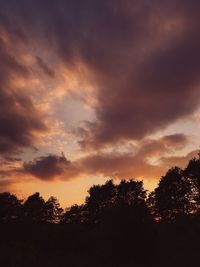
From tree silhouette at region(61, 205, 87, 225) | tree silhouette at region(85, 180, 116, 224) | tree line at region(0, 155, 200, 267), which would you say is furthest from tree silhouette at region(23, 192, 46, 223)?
tree silhouette at region(85, 180, 116, 224)

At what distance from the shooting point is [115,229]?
40812mm

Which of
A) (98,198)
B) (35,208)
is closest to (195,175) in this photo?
(98,198)

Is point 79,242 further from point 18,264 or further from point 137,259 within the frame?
point 18,264

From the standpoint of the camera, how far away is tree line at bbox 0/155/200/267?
131 ft

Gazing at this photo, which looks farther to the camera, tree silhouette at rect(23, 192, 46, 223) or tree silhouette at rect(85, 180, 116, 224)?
tree silhouette at rect(23, 192, 46, 223)

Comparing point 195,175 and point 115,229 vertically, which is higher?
point 195,175

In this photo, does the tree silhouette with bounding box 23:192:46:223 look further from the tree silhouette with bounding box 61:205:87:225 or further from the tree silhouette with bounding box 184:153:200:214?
the tree silhouette with bounding box 184:153:200:214

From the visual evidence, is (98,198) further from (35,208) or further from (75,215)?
(35,208)

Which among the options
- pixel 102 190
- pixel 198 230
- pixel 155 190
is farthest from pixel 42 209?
pixel 198 230

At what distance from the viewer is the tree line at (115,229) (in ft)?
131

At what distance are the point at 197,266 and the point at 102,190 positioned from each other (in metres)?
73.1

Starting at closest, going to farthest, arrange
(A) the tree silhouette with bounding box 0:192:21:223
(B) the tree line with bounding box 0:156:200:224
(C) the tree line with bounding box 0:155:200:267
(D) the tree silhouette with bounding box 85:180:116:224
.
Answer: (C) the tree line with bounding box 0:155:200:267
(B) the tree line with bounding box 0:156:200:224
(D) the tree silhouette with bounding box 85:180:116:224
(A) the tree silhouette with bounding box 0:192:21:223

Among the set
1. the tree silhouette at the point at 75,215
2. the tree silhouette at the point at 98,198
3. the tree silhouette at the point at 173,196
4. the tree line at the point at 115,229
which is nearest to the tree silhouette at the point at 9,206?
the tree line at the point at 115,229

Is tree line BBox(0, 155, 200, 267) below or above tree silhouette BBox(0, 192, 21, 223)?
below
